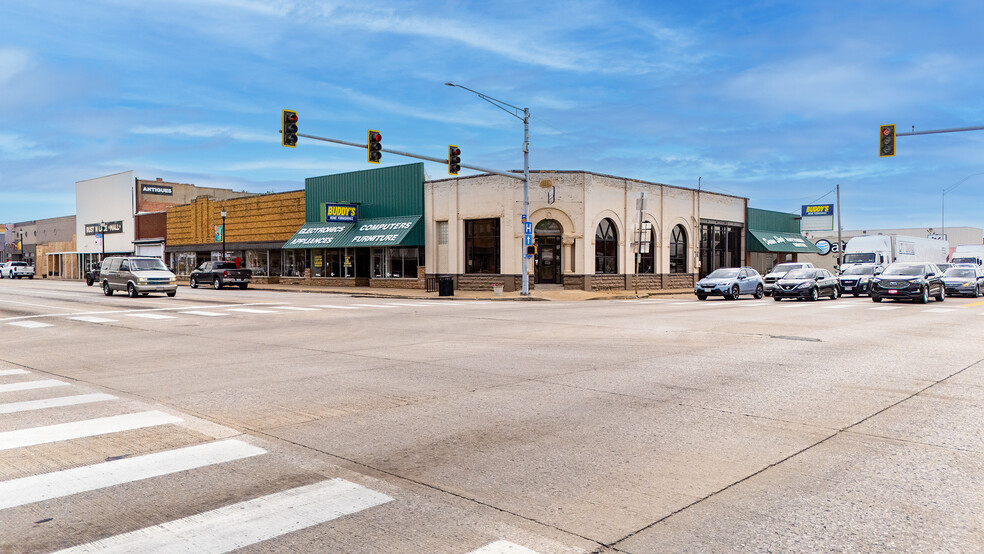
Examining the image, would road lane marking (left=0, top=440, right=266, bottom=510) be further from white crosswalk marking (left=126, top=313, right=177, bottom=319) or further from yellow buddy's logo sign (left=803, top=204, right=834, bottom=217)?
yellow buddy's logo sign (left=803, top=204, right=834, bottom=217)

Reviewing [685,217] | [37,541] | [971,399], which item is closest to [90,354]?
[37,541]

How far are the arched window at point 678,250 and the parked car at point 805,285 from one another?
543 inches

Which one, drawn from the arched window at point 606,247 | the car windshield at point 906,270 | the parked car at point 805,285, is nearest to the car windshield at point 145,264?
the arched window at point 606,247

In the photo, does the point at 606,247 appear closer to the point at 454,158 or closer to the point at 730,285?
the point at 730,285

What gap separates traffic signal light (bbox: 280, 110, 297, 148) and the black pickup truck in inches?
896

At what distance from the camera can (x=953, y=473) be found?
16.8 feet

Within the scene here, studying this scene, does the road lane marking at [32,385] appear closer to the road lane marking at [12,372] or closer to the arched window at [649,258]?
the road lane marking at [12,372]

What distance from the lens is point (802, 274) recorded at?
31.0 m

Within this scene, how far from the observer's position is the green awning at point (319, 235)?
45.1 meters

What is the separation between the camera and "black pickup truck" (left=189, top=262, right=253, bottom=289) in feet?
141

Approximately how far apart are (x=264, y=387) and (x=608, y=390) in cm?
452

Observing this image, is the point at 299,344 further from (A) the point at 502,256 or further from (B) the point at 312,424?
(A) the point at 502,256

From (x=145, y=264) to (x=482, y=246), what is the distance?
17.8 meters

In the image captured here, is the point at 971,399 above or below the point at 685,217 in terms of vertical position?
below
